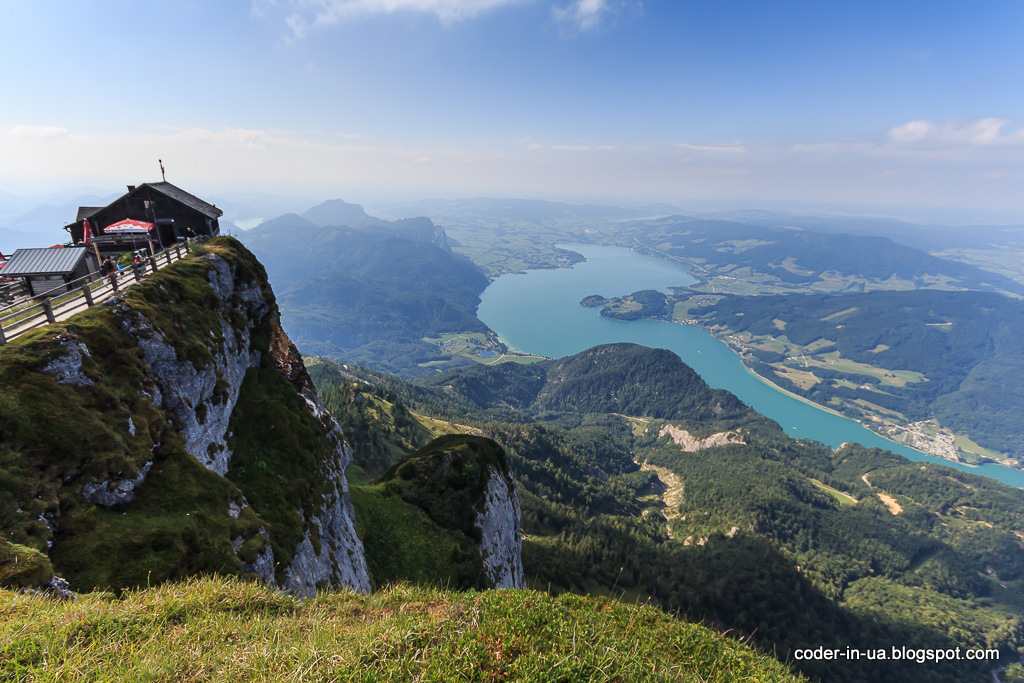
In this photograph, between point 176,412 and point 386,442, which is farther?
point 386,442

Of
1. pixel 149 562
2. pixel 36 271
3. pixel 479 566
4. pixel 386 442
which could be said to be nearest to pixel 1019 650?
pixel 479 566

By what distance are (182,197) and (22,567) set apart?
4018cm

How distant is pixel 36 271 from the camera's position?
2256cm

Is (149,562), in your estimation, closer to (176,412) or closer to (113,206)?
(176,412)

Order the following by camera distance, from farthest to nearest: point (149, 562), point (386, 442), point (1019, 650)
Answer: point (1019, 650) < point (386, 442) < point (149, 562)

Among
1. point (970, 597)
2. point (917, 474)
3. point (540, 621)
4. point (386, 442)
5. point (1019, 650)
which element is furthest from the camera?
point (917, 474)

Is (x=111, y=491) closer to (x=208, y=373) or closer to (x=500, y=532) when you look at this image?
(x=208, y=373)

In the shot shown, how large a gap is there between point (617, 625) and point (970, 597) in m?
216

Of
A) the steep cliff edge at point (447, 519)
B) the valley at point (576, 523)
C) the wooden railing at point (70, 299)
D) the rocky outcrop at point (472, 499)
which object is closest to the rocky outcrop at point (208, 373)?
the valley at point (576, 523)

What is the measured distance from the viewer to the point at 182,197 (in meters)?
37.1

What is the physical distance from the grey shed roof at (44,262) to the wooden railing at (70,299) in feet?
5.45

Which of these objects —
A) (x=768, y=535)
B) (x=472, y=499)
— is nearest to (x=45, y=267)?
(x=472, y=499)

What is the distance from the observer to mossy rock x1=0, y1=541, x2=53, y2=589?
8680mm

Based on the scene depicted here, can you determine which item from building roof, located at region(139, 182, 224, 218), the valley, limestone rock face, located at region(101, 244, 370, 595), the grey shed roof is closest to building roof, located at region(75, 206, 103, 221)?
building roof, located at region(139, 182, 224, 218)
